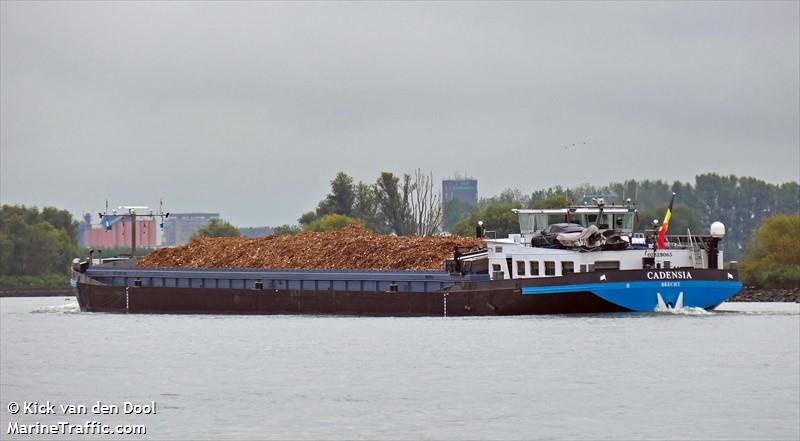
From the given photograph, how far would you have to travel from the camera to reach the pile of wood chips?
78375 millimetres

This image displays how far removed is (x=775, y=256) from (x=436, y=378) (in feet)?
227

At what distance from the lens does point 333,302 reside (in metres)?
72.2

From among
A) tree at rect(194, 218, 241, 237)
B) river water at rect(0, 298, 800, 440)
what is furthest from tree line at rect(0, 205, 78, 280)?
river water at rect(0, 298, 800, 440)

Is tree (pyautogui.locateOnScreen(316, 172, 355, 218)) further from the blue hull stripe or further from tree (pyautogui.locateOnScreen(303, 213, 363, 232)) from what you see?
the blue hull stripe

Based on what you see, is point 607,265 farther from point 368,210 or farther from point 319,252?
point 368,210

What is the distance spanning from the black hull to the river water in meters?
1.25

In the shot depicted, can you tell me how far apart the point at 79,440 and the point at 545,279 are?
31.9m

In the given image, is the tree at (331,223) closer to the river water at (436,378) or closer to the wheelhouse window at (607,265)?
the river water at (436,378)

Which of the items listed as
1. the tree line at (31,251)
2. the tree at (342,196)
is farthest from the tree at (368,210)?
the tree line at (31,251)

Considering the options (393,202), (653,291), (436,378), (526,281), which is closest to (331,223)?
(393,202)

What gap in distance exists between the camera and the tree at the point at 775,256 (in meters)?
102

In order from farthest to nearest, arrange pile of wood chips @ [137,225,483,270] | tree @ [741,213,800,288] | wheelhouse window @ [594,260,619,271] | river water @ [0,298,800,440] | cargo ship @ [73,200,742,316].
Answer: tree @ [741,213,800,288]
pile of wood chips @ [137,225,483,270]
wheelhouse window @ [594,260,619,271]
cargo ship @ [73,200,742,316]
river water @ [0,298,800,440]

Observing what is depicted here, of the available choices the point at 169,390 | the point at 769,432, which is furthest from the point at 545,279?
the point at 769,432

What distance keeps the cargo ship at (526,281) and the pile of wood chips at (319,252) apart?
149 inches
